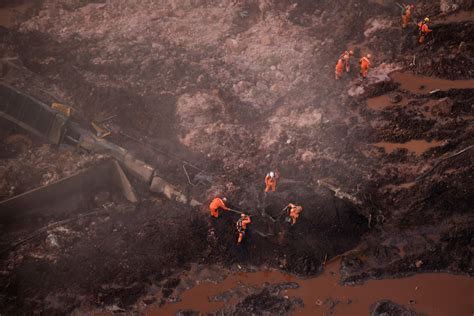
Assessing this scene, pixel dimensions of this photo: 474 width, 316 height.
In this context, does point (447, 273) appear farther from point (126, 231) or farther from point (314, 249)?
point (126, 231)

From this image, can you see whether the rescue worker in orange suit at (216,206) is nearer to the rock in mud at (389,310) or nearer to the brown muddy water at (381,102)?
the rock in mud at (389,310)

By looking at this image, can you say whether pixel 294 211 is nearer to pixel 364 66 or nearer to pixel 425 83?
pixel 364 66

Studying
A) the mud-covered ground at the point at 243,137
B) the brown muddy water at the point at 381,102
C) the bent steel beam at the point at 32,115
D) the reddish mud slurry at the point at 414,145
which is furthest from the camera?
the brown muddy water at the point at 381,102

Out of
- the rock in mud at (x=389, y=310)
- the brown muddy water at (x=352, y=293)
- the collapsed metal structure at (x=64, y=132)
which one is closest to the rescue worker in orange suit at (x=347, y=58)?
the collapsed metal structure at (x=64, y=132)

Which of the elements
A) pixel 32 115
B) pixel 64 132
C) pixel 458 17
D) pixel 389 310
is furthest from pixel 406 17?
pixel 32 115

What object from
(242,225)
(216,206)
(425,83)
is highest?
(425,83)

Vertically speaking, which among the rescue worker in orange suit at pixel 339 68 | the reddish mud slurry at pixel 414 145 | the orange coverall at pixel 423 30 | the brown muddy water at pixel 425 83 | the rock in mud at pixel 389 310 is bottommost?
the rock in mud at pixel 389 310
